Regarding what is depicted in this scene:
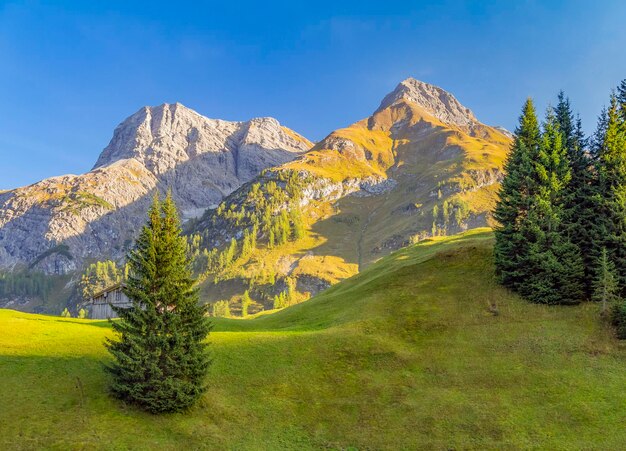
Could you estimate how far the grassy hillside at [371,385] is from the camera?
29953 millimetres

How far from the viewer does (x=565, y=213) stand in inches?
2096

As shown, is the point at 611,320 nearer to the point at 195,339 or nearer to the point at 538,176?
the point at 538,176

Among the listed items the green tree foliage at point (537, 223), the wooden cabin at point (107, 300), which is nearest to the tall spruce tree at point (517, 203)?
the green tree foliage at point (537, 223)

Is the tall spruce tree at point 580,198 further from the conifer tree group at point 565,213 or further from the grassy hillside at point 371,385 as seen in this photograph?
the grassy hillside at point 371,385

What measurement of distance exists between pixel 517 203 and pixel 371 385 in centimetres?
3280

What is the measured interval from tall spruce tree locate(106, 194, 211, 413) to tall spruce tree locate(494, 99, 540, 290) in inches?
1537

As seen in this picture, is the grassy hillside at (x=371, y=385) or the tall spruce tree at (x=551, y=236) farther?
the tall spruce tree at (x=551, y=236)

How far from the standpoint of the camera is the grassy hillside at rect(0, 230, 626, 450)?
29953 mm

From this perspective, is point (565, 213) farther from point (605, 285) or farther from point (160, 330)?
point (160, 330)

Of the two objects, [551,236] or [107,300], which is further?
[107,300]

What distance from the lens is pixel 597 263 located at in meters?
50.0

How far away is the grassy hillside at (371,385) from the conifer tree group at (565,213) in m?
3.67

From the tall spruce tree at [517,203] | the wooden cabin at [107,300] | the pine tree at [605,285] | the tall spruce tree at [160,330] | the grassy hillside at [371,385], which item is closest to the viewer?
the grassy hillside at [371,385]

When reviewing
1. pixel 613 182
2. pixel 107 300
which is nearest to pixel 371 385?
pixel 613 182
